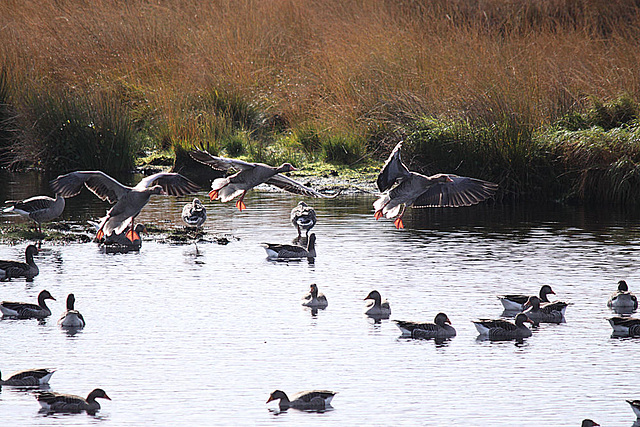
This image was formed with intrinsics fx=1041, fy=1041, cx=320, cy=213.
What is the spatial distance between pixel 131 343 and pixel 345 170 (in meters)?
14.1

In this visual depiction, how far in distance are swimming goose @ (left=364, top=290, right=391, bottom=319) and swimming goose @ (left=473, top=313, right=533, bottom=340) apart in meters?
1.14

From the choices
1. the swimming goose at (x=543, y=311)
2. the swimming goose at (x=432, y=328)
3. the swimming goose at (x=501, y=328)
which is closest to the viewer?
the swimming goose at (x=432, y=328)

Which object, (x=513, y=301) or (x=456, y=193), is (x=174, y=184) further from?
(x=513, y=301)

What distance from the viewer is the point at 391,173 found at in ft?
44.3

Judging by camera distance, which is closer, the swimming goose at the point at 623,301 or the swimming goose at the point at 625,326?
the swimming goose at the point at 625,326

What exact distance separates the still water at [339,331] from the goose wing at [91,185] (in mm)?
1200

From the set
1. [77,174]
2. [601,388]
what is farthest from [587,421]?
[77,174]

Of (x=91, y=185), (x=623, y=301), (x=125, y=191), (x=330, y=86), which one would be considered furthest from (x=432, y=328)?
(x=330, y=86)

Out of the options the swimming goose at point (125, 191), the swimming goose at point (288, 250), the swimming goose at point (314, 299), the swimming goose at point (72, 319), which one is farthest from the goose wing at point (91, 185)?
the swimming goose at point (314, 299)

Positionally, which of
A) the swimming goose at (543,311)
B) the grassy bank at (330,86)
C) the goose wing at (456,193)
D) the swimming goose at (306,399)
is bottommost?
the swimming goose at (306,399)

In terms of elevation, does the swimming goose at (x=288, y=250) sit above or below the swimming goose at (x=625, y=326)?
above

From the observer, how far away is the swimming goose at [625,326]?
465 inches

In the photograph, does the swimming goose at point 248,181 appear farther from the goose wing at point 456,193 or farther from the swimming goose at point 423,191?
the goose wing at point 456,193

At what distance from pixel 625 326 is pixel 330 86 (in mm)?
15741
